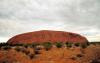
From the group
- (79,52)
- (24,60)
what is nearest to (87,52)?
(79,52)

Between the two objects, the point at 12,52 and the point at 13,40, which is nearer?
the point at 12,52

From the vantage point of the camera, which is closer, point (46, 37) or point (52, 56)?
point (52, 56)

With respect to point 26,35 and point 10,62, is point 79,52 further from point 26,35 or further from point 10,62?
point 26,35

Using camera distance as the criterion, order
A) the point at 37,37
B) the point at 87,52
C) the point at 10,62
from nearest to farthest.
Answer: the point at 10,62, the point at 87,52, the point at 37,37

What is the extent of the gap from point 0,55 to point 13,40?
25635 millimetres

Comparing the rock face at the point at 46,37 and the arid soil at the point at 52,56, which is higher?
the rock face at the point at 46,37

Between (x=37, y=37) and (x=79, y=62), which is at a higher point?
(x=37, y=37)

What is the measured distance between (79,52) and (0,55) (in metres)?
8.85

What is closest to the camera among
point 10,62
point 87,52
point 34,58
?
point 10,62

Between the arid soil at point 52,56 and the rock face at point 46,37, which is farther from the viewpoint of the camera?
the rock face at point 46,37

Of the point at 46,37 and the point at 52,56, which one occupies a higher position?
the point at 46,37

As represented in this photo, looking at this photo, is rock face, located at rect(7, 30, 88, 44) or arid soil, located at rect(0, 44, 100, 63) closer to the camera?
arid soil, located at rect(0, 44, 100, 63)

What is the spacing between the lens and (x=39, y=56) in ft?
77.0

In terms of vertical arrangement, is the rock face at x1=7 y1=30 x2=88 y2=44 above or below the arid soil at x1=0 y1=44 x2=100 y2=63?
above
